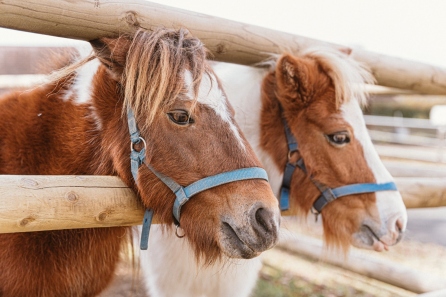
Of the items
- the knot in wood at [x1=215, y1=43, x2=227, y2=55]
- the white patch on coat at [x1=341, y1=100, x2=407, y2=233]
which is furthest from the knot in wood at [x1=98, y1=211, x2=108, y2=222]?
the white patch on coat at [x1=341, y1=100, x2=407, y2=233]

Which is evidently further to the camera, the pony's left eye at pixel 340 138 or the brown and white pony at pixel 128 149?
the pony's left eye at pixel 340 138

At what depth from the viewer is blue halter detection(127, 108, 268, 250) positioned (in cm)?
178

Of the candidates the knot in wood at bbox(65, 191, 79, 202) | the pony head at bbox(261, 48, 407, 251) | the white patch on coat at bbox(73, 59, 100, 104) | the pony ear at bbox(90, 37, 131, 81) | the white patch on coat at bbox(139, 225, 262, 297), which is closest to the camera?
the knot in wood at bbox(65, 191, 79, 202)

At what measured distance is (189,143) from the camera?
1.85 metres

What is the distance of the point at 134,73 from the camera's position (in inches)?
74.4

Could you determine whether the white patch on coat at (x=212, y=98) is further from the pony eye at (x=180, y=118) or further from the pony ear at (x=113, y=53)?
the pony ear at (x=113, y=53)

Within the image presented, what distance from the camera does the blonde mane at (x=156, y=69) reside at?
1.85 metres

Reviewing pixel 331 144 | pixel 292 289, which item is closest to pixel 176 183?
pixel 331 144

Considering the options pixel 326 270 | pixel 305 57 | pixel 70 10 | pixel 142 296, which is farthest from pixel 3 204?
pixel 326 270

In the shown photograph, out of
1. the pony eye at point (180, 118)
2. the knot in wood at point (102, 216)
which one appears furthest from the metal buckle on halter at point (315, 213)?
the knot in wood at point (102, 216)

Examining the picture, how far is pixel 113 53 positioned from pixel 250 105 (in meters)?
1.21

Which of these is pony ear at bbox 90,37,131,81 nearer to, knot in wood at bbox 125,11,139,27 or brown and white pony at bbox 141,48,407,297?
knot in wood at bbox 125,11,139,27

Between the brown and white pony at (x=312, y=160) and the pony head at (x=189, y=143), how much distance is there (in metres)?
0.82

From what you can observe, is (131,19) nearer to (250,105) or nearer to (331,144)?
(250,105)
